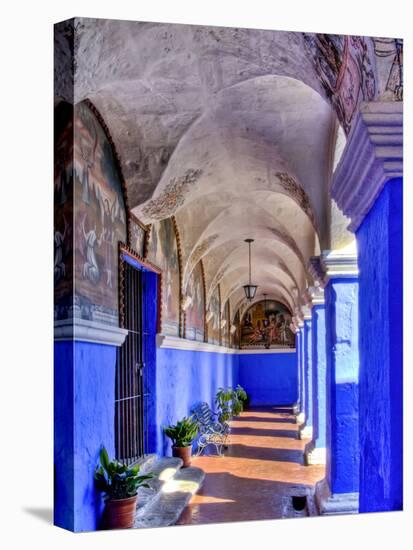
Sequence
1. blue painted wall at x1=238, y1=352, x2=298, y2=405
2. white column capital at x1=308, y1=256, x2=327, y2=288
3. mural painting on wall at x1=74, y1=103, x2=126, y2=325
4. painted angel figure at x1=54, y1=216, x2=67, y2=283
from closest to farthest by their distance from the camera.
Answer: painted angel figure at x1=54, y1=216, x2=67, y2=283
mural painting on wall at x1=74, y1=103, x2=126, y2=325
white column capital at x1=308, y1=256, x2=327, y2=288
blue painted wall at x1=238, y1=352, x2=298, y2=405

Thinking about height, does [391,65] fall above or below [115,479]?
above

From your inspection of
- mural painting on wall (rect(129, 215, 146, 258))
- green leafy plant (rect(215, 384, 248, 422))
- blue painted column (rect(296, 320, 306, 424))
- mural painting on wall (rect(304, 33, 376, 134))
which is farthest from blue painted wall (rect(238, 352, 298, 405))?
mural painting on wall (rect(304, 33, 376, 134))

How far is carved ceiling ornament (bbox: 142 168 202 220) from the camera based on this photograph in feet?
24.4

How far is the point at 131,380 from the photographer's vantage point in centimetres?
809

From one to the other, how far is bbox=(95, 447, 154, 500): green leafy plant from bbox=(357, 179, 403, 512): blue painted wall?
6.94ft

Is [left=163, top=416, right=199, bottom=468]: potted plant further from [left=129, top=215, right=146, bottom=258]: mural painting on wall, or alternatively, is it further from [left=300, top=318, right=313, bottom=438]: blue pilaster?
[left=300, top=318, right=313, bottom=438]: blue pilaster

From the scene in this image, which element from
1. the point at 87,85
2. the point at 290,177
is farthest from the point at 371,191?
the point at 290,177

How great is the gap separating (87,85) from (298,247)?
5.87m

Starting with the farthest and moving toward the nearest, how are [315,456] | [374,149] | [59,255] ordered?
[315,456] < [59,255] < [374,149]

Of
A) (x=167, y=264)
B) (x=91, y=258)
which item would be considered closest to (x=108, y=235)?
(x=91, y=258)

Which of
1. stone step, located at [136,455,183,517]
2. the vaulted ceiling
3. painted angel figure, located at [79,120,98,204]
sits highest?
the vaulted ceiling

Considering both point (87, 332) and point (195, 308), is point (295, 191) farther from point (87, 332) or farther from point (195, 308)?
point (195, 308)

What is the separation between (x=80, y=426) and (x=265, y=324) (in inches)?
559

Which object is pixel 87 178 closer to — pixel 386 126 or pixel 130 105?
pixel 130 105
